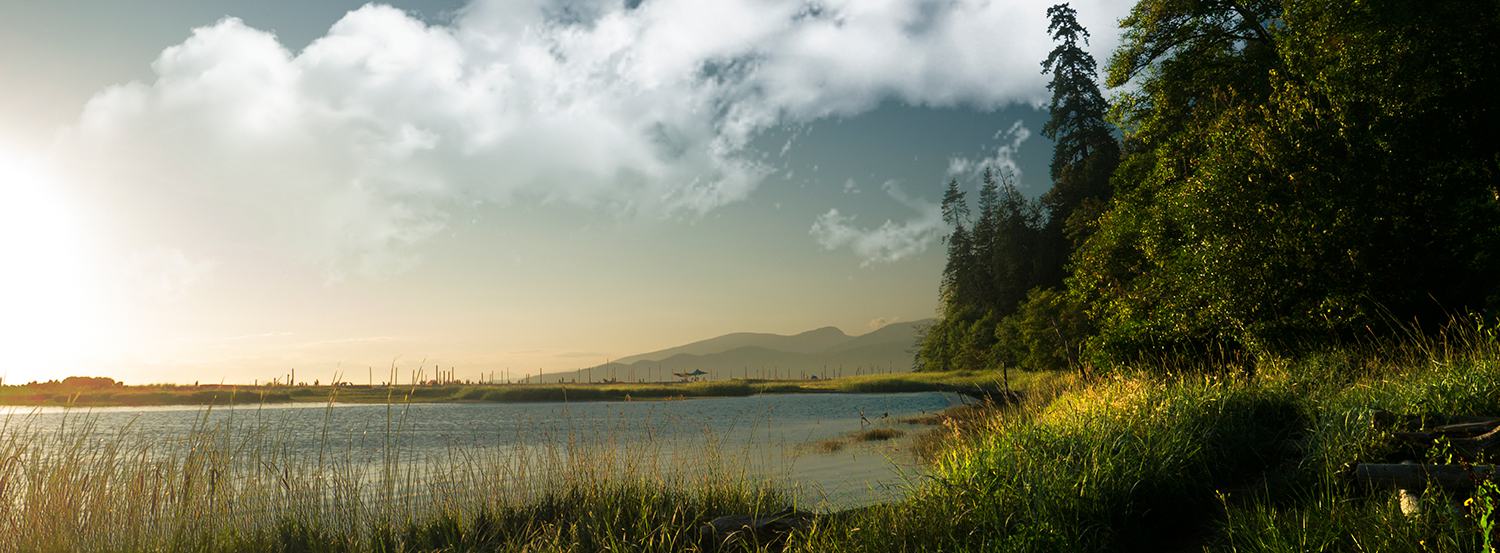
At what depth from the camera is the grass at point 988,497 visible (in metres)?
5.66

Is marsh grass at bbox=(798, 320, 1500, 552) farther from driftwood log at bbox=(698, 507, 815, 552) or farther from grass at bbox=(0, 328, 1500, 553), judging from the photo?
driftwood log at bbox=(698, 507, 815, 552)

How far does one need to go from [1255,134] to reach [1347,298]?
330 centimetres

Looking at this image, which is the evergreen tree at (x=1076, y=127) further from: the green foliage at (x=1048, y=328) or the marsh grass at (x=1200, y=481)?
the marsh grass at (x=1200, y=481)

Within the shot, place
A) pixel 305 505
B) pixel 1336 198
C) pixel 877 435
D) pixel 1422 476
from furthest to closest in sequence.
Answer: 1. pixel 877 435
2. pixel 1336 198
3. pixel 305 505
4. pixel 1422 476

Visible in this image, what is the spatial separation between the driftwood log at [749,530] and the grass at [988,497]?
12 cm

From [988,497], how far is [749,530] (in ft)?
7.01

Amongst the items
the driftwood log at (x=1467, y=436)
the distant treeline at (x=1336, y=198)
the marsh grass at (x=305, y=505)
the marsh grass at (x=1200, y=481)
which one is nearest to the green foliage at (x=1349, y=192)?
the distant treeline at (x=1336, y=198)

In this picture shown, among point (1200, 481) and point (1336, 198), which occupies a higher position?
point (1336, 198)

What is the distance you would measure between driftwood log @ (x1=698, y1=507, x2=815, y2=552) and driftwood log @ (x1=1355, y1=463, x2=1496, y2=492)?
4.10 meters

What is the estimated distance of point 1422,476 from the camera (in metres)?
5.43

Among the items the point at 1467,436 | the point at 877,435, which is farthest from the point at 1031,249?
the point at 1467,436

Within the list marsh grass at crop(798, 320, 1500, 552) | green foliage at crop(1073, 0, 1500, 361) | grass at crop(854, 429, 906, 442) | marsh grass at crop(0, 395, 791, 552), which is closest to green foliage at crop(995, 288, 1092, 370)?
grass at crop(854, 429, 906, 442)

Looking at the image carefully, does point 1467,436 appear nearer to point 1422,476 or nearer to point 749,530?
point 1422,476

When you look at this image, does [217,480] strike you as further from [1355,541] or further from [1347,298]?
[1347,298]
